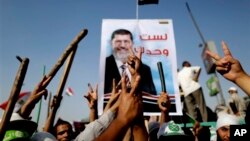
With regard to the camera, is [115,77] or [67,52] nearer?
[67,52]

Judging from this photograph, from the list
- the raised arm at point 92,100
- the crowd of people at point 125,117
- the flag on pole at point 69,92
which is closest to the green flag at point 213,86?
the flag on pole at point 69,92

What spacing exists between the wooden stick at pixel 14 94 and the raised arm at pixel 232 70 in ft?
5.17

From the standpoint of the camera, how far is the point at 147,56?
4719 mm

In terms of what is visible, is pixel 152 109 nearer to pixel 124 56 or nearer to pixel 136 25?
pixel 124 56

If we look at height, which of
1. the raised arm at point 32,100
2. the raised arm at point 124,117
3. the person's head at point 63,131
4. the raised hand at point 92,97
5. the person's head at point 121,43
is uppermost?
the person's head at point 121,43

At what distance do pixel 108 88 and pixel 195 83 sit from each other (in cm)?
479

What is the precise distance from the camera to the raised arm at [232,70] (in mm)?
2543

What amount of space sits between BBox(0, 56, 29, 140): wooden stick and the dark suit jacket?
A: 1.48m

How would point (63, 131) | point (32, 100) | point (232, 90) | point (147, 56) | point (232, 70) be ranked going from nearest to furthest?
point (232, 70)
point (32, 100)
point (63, 131)
point (147, 56)
point (232, 90)

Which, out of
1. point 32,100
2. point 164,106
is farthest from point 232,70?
point 32,100

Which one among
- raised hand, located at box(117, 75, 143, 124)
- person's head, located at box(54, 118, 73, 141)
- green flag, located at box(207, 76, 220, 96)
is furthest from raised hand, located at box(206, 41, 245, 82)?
green flag, located at box(207, 76, 220, 96)

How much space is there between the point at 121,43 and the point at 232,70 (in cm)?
229

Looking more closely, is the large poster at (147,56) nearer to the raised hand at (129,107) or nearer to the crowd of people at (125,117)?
the crowd of people at (125,117)

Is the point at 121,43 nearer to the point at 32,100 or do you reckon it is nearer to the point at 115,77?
the point at 115,77
